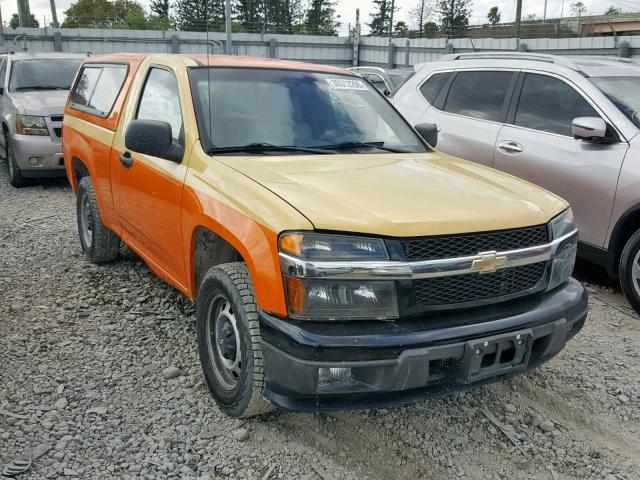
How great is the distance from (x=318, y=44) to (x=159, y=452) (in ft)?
103

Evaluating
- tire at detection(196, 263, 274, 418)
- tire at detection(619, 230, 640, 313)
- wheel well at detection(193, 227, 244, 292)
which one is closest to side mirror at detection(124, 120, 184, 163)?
wheel well at detection(193, 227, 244, 292)

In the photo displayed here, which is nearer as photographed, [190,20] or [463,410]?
[463,410]

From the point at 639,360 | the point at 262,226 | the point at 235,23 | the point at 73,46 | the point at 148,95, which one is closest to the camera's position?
the point at 262,226

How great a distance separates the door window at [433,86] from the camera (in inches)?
253

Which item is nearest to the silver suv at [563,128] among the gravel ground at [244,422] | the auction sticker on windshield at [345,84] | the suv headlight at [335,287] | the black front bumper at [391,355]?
the gravel ground at [244,422]

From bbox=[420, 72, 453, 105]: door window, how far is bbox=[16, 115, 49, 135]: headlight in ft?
16.3

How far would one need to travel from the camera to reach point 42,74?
938cm

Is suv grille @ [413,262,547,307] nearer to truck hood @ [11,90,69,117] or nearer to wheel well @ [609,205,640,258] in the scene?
wheel well @ [609,205,640,258]

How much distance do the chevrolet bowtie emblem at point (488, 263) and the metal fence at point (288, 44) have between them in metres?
21.5

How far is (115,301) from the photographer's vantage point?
4613 millimetres

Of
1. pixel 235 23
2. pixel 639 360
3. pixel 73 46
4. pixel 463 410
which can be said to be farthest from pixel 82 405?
pixel 235 23

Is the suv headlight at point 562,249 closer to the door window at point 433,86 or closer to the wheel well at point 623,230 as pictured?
the wheel well at point 623,230

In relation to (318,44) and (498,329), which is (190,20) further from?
(498,329)

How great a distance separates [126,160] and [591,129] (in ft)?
11.0
